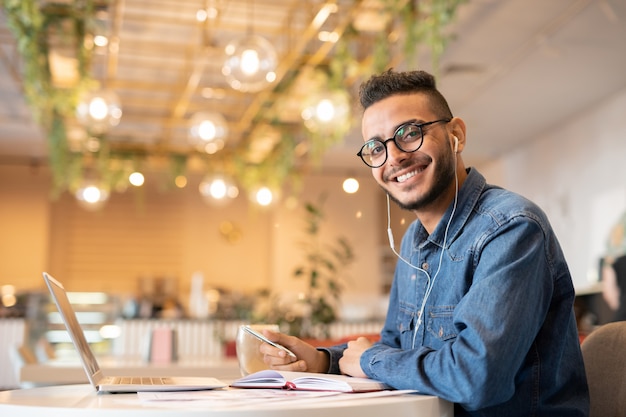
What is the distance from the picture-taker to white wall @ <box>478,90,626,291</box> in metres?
8.30

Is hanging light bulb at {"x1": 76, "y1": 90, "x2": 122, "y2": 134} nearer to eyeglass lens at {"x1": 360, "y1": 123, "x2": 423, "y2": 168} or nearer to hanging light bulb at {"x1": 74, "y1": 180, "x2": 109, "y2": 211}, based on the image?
hanging light bulb at {"x1": 74, "y1": 180, "x2": 109, "y2": 211}

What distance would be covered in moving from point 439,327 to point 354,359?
0.19 m

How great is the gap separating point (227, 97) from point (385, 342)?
763 cm

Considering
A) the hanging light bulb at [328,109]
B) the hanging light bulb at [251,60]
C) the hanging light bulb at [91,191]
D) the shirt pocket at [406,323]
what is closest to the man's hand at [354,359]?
the shirt pocket at [406,323]

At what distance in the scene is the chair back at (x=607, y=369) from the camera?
1.69m

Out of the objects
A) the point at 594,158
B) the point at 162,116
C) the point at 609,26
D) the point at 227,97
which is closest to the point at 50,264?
the point at 162,116

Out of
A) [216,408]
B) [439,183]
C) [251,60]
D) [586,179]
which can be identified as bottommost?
[216,408]

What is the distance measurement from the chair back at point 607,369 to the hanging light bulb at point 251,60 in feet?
9.84

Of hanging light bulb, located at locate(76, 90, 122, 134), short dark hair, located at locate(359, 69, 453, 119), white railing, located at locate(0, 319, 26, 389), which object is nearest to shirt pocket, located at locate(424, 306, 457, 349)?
short dark hair, located at locate(359, 69, 453, 119)

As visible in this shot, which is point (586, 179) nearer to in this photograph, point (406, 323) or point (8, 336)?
point (8, 336)

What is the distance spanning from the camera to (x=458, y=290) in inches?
60.2

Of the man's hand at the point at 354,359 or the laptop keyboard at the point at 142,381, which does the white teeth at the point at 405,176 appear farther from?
the laptop keyboard at the point at 142,381

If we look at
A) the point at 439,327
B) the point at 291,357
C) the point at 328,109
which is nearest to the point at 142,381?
the point at 291,357

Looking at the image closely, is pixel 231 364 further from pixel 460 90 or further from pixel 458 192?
pixel 460 90
